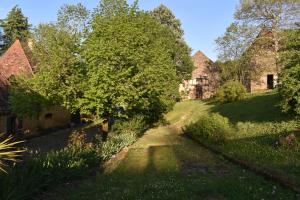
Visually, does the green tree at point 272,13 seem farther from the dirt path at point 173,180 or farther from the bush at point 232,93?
the dirt path at point 173,180

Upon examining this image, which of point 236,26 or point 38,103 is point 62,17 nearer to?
point 38,103

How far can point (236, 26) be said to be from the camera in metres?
43.9

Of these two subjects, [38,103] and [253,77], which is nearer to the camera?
[38,103]

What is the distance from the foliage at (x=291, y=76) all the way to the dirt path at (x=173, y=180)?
5218 millimetres

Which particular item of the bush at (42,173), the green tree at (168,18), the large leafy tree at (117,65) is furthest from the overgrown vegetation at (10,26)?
the bush at (42,173)

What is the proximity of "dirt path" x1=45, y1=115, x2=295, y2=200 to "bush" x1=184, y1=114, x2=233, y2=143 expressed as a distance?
1120 mm

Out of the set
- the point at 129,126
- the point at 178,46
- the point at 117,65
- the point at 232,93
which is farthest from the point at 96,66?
the point at 178,46

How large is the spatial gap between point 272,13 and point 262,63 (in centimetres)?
665

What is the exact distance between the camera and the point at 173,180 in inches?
524

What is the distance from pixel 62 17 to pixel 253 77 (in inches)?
1107

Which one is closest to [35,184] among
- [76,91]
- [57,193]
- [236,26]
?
[57,193]

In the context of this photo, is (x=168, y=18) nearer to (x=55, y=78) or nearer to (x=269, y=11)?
(x=269, y=11)

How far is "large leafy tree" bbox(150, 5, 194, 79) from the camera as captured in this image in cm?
5394

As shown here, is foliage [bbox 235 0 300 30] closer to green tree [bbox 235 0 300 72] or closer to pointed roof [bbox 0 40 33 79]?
green tree [bbox 235 0 300 72]
